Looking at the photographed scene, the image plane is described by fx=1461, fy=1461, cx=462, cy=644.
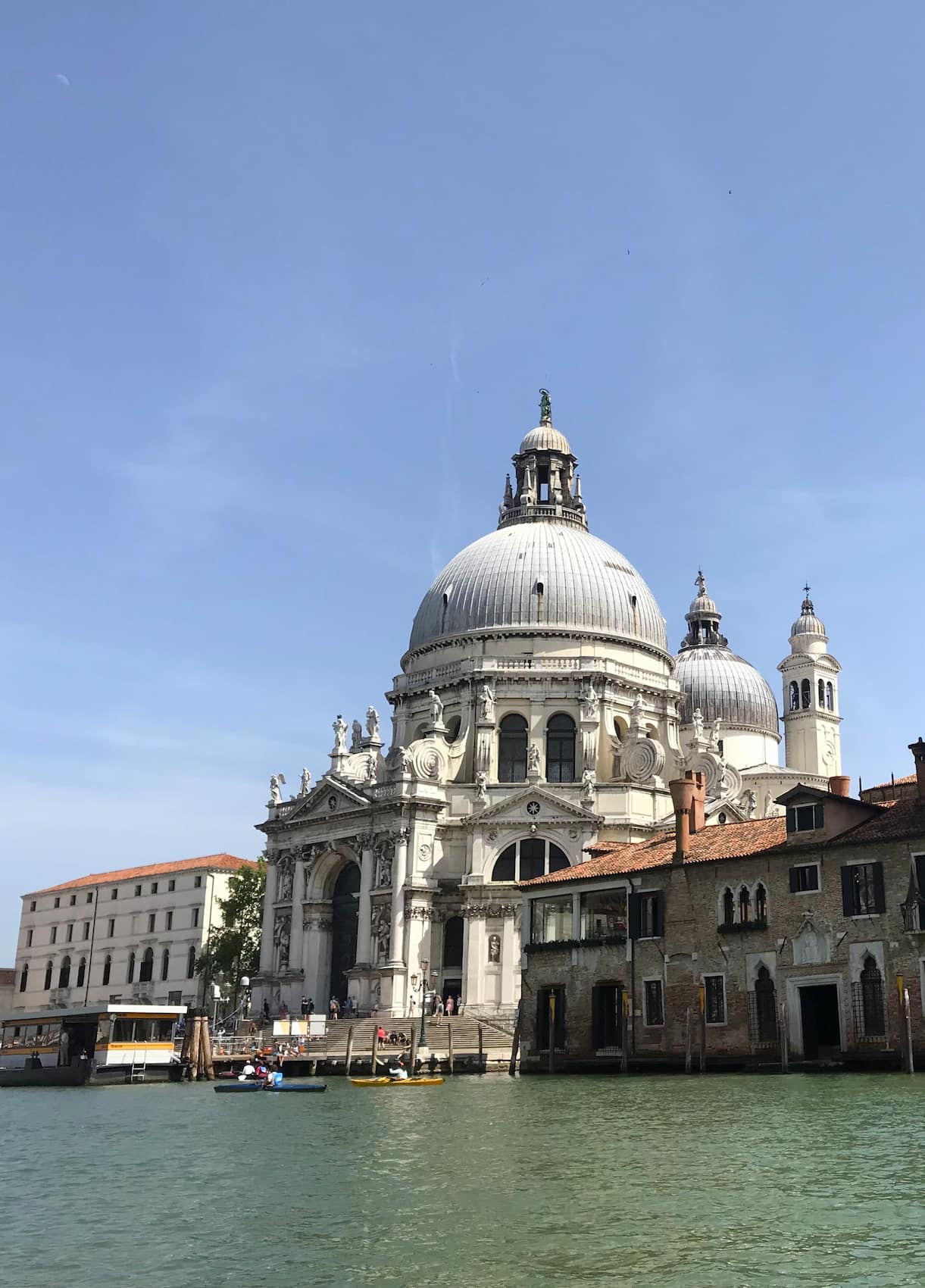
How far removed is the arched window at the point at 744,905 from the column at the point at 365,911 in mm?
27467

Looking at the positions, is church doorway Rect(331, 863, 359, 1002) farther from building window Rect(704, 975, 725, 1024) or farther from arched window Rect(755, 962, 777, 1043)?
arched window Rect(755, 962, 777, 1043)

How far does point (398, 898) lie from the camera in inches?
2574

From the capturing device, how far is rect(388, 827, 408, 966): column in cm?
6418

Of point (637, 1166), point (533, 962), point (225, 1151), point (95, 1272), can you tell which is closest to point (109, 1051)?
point (533, 962)

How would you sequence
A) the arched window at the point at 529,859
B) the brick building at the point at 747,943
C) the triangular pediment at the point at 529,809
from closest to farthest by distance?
Result: 1. the brick building at the point at 747,943
2. the arched window at the point at 529,859
3. the triangular pediment at the point at 529,809

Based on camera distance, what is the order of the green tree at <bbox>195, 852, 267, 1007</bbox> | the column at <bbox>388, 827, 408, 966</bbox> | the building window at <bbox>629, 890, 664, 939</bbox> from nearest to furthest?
the building window at <bbox>629, 890, 664, 939</bbox> → the column at <bbox>388, 827, 408, 966</bbox> → the green tree at <bbox>195, 852, 267, 1007</bbox>

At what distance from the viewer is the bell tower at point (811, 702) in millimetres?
84625

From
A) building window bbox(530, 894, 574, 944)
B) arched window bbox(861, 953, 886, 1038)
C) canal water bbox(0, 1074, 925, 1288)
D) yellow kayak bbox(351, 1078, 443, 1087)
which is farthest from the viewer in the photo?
building window bbox(530, 894, 574, 944)

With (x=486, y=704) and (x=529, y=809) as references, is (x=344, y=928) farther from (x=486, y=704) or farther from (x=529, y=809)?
(x=486, y=704)

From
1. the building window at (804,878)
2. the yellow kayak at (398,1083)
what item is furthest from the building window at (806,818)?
the yellow kayak at (398,1083)

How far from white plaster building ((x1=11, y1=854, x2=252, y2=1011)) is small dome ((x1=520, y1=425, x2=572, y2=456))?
3110 centimetres

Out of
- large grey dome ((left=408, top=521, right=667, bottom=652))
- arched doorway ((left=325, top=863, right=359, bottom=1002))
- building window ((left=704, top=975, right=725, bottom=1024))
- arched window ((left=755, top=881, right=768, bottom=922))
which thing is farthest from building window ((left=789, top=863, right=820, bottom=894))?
large grey dome ((left=408, top=521, right=667, bottom=652))

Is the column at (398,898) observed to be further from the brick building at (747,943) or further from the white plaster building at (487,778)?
the brick building at (747,943)

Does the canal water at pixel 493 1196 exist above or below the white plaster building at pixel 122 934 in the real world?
below
